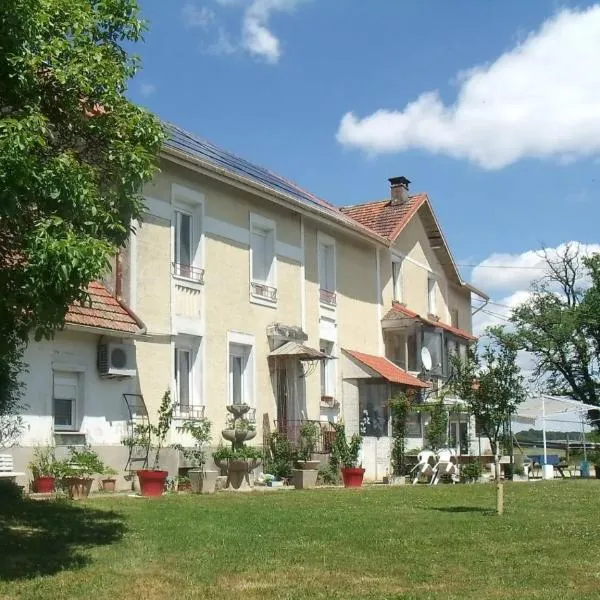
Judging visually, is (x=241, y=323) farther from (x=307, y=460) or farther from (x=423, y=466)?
(x=423, y=466)

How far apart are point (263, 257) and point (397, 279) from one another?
823 centimetres

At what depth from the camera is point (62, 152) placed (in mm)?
8875

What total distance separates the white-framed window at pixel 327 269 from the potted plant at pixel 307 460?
13.1ft

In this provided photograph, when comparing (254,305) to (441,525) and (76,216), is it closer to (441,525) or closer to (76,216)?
(441,525)

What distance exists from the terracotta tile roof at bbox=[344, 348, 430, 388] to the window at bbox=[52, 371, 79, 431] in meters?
10.0

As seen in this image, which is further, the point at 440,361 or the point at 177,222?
the point at 440,361

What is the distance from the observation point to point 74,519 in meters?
12.1

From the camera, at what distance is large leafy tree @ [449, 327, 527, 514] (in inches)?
611

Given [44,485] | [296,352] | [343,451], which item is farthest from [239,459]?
[44,485]

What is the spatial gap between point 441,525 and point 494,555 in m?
2.54

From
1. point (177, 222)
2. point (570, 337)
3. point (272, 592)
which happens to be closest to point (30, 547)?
point (272, 592)

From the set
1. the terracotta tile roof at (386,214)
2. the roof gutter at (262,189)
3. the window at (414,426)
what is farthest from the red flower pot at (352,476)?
the terracotta tile roof at (386,214)

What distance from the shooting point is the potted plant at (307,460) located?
20.5m

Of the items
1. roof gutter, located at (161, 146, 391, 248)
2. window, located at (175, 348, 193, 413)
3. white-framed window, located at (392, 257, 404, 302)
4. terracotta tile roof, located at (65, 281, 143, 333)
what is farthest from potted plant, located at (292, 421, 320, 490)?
white-framed window, located at (392, 257, 404, 302)
